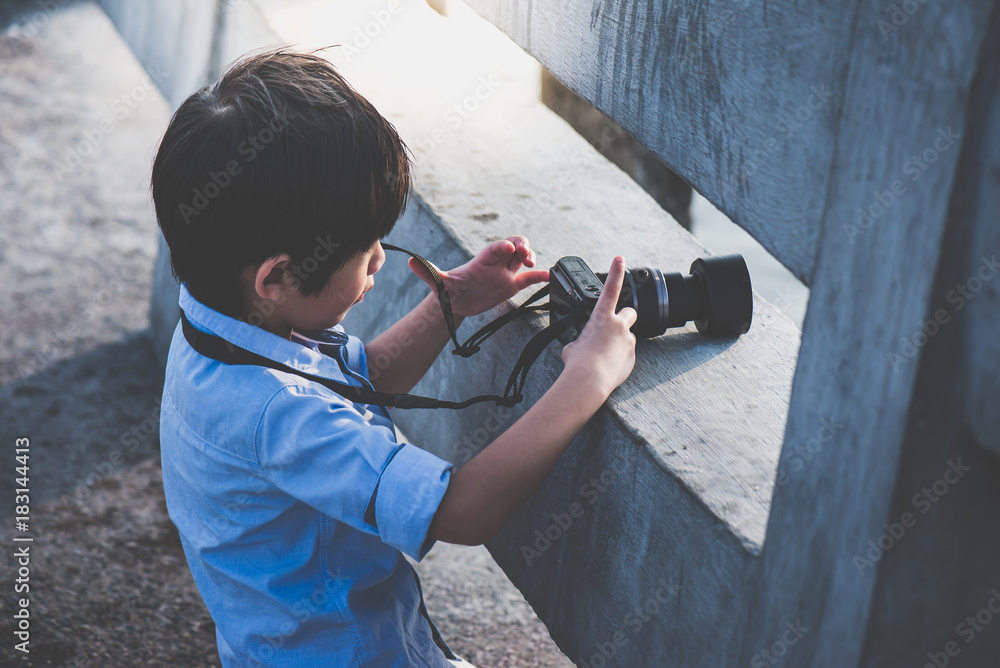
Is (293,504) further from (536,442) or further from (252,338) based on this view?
(536,442)

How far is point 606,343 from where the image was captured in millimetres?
1303

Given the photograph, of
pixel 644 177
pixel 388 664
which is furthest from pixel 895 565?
pixel 644 177

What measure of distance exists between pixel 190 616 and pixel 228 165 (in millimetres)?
1625

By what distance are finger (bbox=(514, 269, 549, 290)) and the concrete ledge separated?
3.6 inches

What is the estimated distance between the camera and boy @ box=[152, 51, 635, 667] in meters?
1.19

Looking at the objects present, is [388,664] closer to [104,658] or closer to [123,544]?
[104,658]

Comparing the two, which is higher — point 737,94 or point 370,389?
point 737,94

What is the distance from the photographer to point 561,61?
62.9 inches

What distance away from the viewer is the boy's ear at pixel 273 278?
127 cm

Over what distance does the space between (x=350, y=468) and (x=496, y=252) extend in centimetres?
54
